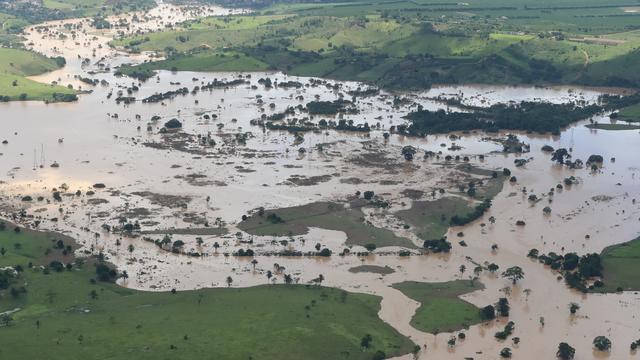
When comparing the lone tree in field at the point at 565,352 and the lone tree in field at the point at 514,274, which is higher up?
the lone tree in field at the point at 514,274

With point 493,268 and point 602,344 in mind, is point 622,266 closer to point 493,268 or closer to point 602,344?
point 493,268

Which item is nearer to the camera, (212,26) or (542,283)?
(542,283)

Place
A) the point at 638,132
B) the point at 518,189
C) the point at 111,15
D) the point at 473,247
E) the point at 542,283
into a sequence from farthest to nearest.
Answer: the point at 111,15 < the point at 638,132 < the point at 518,189 < the point at 473,247 < the point at 542,283

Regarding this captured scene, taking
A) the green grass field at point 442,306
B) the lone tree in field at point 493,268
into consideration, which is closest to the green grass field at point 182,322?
the green grass field at point 442,306

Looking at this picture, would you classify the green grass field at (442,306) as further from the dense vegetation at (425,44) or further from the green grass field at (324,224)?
the dense vegetation at (425,44)

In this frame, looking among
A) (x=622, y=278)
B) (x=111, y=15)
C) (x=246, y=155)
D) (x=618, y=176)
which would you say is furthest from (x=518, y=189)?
(x=111, y=15)

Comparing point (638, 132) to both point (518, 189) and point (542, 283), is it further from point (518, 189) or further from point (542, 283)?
point (542, 283)

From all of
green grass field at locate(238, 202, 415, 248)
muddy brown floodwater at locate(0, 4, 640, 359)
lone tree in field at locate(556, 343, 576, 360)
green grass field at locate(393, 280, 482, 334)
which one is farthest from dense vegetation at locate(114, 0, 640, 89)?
lone tree in field at locate(556, 343, 576, 360)

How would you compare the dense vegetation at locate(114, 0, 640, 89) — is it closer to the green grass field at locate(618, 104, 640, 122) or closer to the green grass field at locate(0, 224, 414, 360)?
the green grass field at locate(618, 104, 640, 122)
